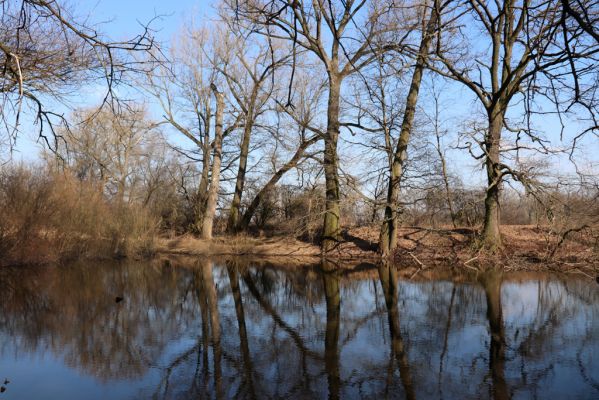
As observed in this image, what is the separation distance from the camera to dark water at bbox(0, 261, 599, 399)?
5656mm

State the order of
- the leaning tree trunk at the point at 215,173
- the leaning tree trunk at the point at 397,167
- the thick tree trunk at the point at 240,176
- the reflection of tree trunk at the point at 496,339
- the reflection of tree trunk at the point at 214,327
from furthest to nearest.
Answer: the thick tree trunk at the point at 240,176
the leaning tree trunk at the point at 215,173
the leaning tree trunk at the point at 397,167
the reflection of tree trunk at the point at 214,327
the reflection of tree trunk at the point at 496,339

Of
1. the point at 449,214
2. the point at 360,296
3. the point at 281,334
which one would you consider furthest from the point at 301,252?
the point at 281,334

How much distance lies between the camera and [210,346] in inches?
287

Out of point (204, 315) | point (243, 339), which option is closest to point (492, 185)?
point (204, 315)

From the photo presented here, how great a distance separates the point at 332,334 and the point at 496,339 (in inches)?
99.8

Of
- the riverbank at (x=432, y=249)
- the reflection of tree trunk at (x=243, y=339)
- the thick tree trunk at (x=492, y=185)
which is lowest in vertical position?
the reflection of tree trunk at (x=243, y=339)

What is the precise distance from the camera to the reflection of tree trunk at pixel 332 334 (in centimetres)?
571

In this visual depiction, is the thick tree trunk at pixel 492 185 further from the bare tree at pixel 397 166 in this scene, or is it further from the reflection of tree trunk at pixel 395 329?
the reflection of tree trunk at pixel 395 329

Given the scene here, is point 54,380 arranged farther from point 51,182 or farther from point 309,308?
point 51,182

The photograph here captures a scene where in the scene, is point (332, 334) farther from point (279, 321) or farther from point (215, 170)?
point (215, 170)

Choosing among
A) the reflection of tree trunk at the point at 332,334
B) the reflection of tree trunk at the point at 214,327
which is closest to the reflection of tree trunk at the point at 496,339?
the reflection of tree trunk at the point at 332,334

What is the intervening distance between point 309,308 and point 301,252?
13542mm

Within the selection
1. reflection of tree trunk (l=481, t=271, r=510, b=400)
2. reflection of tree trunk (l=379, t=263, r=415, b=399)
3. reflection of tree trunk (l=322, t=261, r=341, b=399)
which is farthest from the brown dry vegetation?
reflection of tree trunk (l=481, t=271, r=510, b=400)

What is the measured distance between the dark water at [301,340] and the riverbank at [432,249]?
4438 millimetres
